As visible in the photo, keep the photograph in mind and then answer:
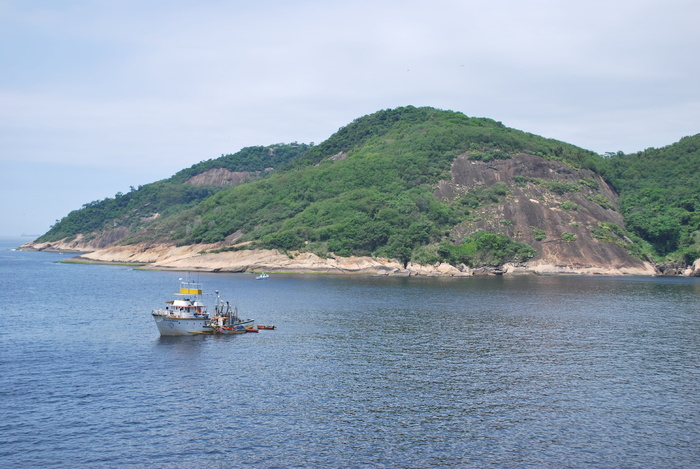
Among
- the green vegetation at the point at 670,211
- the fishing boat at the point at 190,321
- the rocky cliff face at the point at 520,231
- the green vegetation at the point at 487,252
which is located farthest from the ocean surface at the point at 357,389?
the green vegetation at the point at 670,211

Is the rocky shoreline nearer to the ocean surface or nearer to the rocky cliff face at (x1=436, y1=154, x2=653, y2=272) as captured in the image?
the rocky cliff face at (x1=436, y1=154, x2=653, y2=272)

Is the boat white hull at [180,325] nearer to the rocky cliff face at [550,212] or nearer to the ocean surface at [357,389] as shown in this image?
the ocean surface at [357,389]

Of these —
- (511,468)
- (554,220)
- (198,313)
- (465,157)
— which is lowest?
(511,468)

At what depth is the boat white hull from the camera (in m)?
64.0

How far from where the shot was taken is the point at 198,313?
220 ft

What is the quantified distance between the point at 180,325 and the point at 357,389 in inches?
1054

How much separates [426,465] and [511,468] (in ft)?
14.2

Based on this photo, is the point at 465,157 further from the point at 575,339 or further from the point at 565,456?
the point at 565,456

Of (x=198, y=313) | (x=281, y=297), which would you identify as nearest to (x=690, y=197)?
(x=281, y=297)

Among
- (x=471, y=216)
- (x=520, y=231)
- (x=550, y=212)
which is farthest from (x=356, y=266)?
(x=550, y=212)

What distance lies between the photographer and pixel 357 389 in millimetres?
45312

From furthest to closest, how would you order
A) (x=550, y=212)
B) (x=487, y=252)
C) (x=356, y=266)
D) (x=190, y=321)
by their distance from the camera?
(x=550, y=212)
(x=487, y=252)
(x=356, y=266)
(x=190, y=321)

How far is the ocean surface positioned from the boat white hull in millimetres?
1346

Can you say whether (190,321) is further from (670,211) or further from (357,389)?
(670,211)
